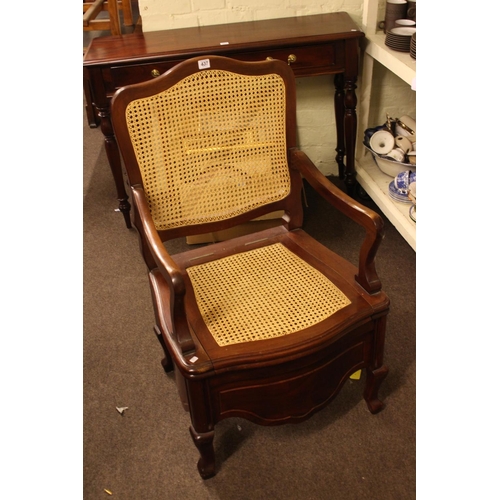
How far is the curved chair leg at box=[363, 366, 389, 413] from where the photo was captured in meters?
1.68

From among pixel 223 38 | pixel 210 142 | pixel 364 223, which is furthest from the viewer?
pixel 223 38

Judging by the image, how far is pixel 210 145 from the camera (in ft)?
5.43

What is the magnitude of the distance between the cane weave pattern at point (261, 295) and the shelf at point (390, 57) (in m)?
0.90

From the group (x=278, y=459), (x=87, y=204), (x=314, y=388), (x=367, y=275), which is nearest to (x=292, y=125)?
(x=367, y=275)

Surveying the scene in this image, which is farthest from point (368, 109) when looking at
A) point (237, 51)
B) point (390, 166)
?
point (237, 51)

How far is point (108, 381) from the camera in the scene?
76.7 inches

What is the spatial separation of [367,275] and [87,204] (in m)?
1.87

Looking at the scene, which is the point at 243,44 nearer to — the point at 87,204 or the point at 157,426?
the point at 87,204

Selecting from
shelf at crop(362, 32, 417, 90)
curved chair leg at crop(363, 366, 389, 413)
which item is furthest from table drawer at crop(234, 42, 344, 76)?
curved chair leg at crop(363, 366, 389, 413)

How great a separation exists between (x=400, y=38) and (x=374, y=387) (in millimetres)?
1369

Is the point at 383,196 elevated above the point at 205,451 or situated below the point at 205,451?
above

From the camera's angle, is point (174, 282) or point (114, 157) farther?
point (114, 157)

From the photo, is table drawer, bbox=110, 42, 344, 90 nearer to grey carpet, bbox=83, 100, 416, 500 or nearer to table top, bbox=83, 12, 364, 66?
table top, bbox=83, 12, 364, 66

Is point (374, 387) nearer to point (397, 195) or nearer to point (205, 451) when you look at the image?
point (205, 451)
